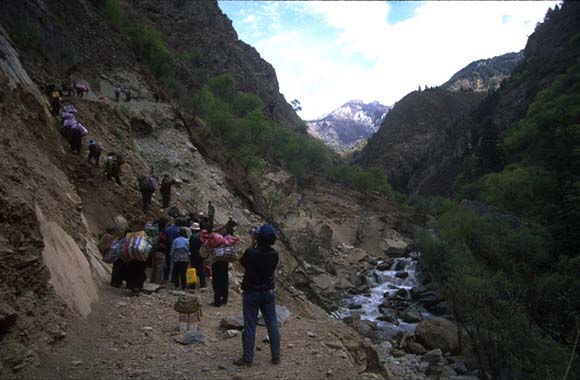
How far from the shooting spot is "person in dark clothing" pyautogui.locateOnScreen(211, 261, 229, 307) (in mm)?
7936

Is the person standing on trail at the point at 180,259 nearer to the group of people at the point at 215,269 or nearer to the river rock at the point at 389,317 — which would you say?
the group of people at the point at 215,269

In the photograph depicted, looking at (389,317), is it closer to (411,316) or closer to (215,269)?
(411,316)

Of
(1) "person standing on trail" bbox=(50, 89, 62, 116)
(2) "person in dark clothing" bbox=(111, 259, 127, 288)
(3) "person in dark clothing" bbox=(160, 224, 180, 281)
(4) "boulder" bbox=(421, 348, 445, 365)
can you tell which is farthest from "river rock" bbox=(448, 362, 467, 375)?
(1) "person standing on trail" bbox=(50, 89, 62, 116)

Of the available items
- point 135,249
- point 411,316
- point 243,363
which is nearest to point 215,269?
point 135,249

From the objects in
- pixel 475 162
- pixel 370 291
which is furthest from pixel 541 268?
pixel 475 162

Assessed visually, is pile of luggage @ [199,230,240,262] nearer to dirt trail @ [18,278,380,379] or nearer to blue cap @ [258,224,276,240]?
dirt trail @ [18,278,380,379]

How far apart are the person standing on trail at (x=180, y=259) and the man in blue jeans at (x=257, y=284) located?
372 centimetres

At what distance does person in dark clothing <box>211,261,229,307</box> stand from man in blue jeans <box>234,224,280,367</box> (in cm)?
260

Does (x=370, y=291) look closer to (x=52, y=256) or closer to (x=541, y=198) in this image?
(x=541, y=198)

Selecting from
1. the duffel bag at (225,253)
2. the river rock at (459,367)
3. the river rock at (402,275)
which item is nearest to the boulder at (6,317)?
the duffel bag at (225,253)

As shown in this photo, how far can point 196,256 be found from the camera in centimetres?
951

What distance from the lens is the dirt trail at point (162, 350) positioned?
16.2 feet

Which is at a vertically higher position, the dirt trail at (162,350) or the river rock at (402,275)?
the dirt trail at (162,350)

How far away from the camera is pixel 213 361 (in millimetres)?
5562
